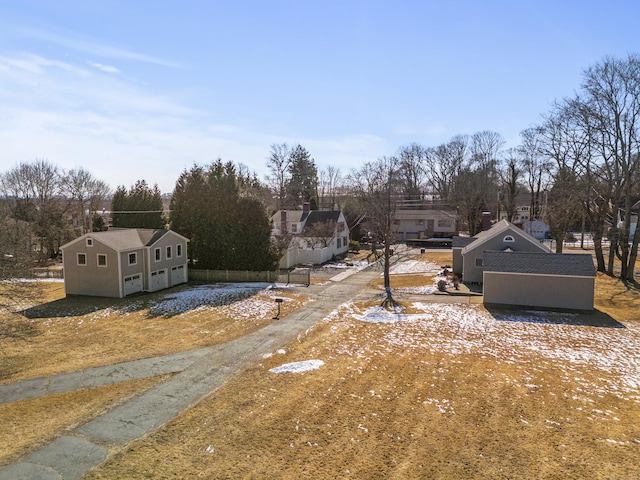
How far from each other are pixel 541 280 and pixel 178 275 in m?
27.9

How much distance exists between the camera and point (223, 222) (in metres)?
37.5

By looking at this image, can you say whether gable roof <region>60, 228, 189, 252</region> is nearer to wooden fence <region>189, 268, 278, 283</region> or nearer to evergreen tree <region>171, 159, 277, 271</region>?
evergreen tree <region>171, 159, 277, 271</region>

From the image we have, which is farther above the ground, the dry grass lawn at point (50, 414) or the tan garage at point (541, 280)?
the tan garage at point (541, 280)

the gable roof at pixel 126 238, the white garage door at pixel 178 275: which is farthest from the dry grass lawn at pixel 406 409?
the white garage door at pixel 178 275

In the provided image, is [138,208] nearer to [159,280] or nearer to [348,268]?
[159,280]

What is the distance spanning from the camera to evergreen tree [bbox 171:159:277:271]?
37.0m

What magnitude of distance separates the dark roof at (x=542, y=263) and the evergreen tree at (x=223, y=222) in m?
18.6

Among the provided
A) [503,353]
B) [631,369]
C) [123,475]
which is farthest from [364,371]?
[631,369]

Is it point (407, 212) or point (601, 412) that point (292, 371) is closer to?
point (601, 412)

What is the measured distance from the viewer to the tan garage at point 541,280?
24797 millimetres

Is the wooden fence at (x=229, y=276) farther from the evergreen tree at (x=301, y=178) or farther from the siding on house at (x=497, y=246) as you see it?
the evergreen tree at (x=301, y=178)

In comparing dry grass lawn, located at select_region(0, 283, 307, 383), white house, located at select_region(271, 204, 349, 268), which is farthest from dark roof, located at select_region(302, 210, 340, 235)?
dry grass lawn, located at select_region(0, 283, 307, 383)

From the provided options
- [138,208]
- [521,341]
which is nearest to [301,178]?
[138,208]

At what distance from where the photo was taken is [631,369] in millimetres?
15562
